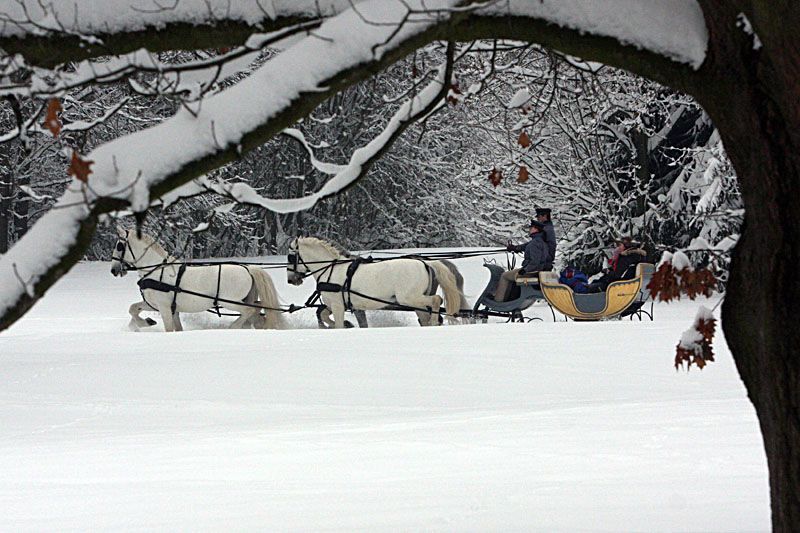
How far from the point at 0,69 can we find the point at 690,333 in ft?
Answer: 8.77

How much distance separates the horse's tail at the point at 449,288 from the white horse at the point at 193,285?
2537 mm

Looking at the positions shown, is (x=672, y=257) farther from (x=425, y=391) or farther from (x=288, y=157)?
(x=288, y=157)

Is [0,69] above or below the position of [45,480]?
above

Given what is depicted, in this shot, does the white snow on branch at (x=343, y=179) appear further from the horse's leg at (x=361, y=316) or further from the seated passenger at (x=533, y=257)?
the horse's leg at (x=361, y=316)

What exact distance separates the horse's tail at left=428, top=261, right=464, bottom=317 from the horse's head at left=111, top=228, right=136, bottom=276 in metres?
4.61

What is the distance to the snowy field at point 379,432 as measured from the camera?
5.68 metres

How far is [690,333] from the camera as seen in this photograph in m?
4.26

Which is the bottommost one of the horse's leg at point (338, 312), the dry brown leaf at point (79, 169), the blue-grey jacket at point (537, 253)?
the horse's leg at point (338, 312)

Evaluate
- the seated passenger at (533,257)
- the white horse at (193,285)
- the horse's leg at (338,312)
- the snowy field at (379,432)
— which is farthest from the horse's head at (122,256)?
the seated passenger at (533,257)

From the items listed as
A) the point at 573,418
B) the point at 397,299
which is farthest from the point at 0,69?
the point at 397,299

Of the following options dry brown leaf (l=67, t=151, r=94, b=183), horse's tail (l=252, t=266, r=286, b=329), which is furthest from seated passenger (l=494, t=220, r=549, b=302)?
dry brown leaf (l=67, t=151, r=94, b=183)

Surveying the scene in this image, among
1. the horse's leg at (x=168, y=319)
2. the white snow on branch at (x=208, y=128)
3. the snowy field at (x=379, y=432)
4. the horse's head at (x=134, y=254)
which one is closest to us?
the white snow on branch at (x=208, y=128)

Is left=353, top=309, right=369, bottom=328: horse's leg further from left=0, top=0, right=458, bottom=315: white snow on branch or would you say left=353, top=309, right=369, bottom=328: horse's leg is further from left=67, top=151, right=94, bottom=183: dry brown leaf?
left=67, top=151, right=94, bottom=183: dry brown leaf

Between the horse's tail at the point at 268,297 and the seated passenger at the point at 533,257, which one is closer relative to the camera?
the seated passenger at the point at 533,257
